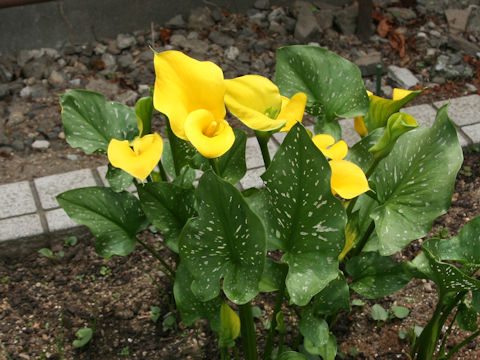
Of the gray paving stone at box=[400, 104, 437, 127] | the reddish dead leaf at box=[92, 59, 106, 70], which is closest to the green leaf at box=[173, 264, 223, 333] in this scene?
the gray paving stone at box=[400, 104, 437, 127]

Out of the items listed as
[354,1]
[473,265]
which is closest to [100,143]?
[473,265]

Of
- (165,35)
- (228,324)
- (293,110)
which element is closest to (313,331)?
(228,324)

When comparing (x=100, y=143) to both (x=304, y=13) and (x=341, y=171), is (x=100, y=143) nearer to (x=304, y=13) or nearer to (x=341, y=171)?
(x=341, y=171)

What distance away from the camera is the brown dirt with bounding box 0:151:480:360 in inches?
71.0

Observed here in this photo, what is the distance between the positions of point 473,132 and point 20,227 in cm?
170

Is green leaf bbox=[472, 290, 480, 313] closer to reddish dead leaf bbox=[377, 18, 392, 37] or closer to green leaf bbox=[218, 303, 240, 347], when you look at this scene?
green leaf bbox=[218, 303, 240, 347]

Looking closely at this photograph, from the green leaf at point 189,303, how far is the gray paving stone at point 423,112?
1352 millimetres

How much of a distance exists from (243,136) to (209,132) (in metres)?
0.37

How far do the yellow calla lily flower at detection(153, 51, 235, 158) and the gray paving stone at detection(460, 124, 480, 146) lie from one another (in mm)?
1521

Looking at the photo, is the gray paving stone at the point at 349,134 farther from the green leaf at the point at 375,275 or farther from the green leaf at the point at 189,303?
the green leaf at the point at 189,303

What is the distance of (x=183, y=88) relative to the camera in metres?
1.19

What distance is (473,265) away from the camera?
4.35 ft

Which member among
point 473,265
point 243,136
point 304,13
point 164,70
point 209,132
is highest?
point 164,70

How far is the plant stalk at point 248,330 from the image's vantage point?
147cm
